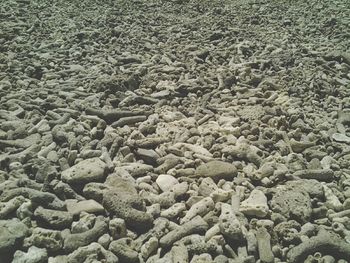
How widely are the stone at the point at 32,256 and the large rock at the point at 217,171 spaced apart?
7.85 ft

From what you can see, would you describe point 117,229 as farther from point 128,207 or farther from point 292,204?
point 292,204

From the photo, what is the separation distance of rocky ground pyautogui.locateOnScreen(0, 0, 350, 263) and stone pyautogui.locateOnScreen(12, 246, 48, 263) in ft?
0.04

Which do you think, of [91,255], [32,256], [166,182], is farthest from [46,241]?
[166,182]

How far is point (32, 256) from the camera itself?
159 inches

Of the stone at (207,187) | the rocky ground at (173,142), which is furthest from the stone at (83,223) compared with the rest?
the stone at (207,187)

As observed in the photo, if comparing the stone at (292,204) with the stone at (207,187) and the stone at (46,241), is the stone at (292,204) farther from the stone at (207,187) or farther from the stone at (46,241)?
the stone at (46,241)

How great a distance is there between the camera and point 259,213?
4.75 meters

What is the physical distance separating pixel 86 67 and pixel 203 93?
10.2 feet

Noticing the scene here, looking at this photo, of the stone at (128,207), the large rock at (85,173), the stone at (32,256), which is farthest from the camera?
the large rock at (85,173)

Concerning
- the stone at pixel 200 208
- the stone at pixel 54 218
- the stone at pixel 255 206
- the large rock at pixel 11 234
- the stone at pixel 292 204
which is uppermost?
the large rock at pixel 11 234

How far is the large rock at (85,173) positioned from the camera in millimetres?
5117

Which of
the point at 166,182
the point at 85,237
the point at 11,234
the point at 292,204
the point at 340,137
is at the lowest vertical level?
the point at 340,137

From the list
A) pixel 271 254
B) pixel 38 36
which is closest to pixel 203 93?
pixel 271 254

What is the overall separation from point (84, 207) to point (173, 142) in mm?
2117
